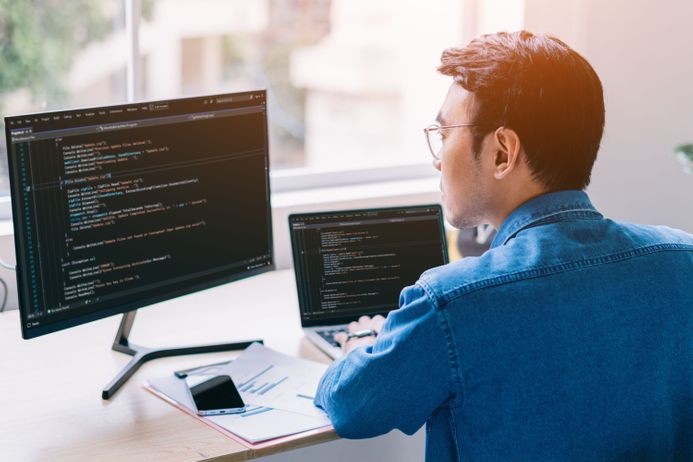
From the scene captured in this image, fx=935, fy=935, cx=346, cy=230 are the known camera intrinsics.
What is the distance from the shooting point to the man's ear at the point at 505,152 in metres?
1.39

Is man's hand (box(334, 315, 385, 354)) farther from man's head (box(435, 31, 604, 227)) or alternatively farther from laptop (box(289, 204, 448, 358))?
man's head (box(435, 31, 604, 227))

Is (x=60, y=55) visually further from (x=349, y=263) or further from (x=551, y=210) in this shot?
(x=551, y=210)

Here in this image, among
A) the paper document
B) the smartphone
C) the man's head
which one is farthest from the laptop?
the man's head

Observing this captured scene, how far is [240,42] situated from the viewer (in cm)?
329

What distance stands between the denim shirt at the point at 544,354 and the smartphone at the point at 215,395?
32 centimetres

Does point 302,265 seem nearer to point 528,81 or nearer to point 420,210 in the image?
point 420,210

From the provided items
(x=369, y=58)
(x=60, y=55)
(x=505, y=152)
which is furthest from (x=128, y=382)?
(x=369, y=58)

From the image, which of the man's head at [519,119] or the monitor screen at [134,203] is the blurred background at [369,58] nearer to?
the monitor screen at [134,203]

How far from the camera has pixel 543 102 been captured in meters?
1.37

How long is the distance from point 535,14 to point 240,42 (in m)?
1.10

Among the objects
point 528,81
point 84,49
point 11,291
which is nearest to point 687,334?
point 528,81

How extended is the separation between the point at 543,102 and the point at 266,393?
2.34 ft

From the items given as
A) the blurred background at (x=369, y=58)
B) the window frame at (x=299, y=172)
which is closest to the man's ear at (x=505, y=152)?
the blurred background at (x=369, y=58)

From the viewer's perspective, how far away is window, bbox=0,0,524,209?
2.52 metres
